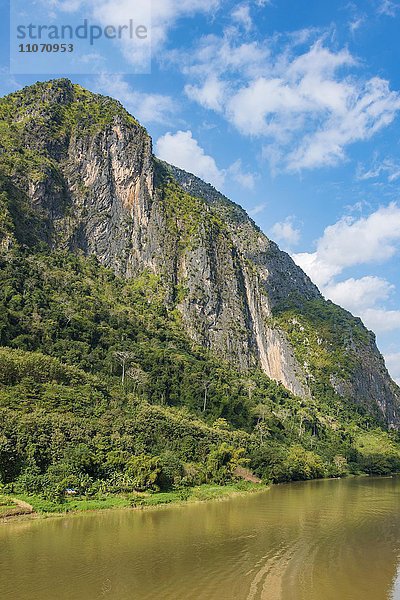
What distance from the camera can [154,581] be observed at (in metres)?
18.3

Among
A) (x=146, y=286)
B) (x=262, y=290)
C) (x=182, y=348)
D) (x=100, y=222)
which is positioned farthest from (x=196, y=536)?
(x=262, y=290)

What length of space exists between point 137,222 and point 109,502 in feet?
301

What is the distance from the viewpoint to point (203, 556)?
2225cm

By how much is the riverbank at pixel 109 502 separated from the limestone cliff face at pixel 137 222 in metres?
65.1

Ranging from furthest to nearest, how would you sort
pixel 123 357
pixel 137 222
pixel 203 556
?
pixel 137 222, pixel 123 357, pixel 203 556

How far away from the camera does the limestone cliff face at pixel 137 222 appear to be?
11294 centimetres

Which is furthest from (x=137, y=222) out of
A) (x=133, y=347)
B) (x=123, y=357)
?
(x=123, y=357)

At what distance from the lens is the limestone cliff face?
11294 cm

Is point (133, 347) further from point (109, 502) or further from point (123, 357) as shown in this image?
point (109, 502)

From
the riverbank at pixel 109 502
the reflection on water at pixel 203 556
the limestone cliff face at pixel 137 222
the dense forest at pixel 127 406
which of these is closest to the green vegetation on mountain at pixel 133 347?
the dense forest at pixel 127 406

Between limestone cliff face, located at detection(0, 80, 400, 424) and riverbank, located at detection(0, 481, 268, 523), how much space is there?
6508cm

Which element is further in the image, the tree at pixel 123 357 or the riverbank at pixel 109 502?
the tree at pixel 123 357

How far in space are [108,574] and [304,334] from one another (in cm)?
13563

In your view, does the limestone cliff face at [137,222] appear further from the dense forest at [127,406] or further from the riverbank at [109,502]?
the riverbank at [109,502]
